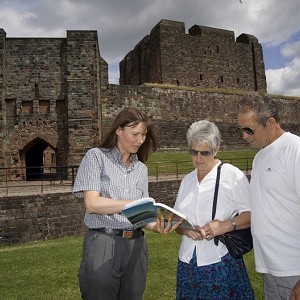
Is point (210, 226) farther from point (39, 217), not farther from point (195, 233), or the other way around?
point (39, 217)

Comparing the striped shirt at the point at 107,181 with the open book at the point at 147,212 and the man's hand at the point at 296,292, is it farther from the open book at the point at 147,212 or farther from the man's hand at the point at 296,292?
the man's hand at the point at 296,292

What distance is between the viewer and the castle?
16391 mm

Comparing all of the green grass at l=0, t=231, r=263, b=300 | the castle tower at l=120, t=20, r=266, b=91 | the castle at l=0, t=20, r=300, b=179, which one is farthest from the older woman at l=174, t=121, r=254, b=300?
the castle tower at l=120, t=20, r=266, b=91

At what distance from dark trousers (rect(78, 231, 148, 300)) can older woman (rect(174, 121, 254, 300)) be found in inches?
14.1

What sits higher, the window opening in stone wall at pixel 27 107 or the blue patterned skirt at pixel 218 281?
the window opening in stone wall at pixel 27 107

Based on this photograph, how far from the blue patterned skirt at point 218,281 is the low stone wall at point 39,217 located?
8.32 metres

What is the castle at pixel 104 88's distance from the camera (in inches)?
645

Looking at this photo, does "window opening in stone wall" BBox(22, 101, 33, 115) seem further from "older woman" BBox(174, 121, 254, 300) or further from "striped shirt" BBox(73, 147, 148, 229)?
"older woman" BBox(174, 121, 254, 300)

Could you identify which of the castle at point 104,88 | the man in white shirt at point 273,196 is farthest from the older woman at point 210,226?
the castle at point 104,88

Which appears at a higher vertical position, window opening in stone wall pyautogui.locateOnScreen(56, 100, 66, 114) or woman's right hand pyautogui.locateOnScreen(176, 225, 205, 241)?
window opening in stone wall pyautogui.locateOnScreen(56, 100, 66, 114)

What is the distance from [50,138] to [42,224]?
7.33 metres

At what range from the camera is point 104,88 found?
20.8 metres

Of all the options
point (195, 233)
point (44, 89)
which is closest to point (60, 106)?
point (44, 89)

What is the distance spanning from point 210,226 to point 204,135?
66 centimetres
